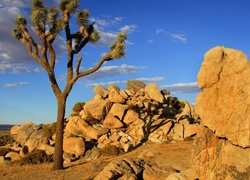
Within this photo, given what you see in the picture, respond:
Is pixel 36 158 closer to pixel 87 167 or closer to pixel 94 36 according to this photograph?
pixel 87 167

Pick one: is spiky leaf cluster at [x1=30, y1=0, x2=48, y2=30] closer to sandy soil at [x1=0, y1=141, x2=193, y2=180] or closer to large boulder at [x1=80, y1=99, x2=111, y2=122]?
sandy soil at [x1=0, y1=141, x2=193, y2=180]

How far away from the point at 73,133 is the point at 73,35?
7424mm

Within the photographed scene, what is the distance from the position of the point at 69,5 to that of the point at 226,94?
34.2 ft

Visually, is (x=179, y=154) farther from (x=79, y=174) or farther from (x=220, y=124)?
(x=220, y=124)

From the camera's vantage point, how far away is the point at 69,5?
48.5 feet

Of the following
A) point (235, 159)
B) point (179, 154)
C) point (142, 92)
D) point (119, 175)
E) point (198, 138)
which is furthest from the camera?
point (142, 92)

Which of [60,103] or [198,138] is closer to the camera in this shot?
[198,138]

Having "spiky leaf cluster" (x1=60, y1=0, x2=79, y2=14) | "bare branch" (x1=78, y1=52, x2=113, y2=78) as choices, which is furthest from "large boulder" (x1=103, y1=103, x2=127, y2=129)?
"spiky leaf cluster" (x1=60, y1=0, x2=79, y2=14)

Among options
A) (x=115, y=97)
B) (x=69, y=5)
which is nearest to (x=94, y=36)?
(x=69, y=5)

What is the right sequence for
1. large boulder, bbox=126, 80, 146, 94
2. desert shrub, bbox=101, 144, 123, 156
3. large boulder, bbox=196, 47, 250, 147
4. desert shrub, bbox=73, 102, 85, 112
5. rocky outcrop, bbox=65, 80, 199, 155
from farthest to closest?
large boulder, bbox=126, 80, 146, 94, desert shrub, bbox=73, 102, 85, 112, rocky outcrop, bbox=65, 80, 199, 155, desert shrub, bbox=101, 144, 123, 156, large boulder, bbox=196, 47, 250, 147

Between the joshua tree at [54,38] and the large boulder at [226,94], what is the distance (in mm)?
8551

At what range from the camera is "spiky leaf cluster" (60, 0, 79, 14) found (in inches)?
582

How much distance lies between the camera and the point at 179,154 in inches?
643

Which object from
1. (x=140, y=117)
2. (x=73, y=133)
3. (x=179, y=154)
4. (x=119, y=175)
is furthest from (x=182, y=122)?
(x=119, y=175)
